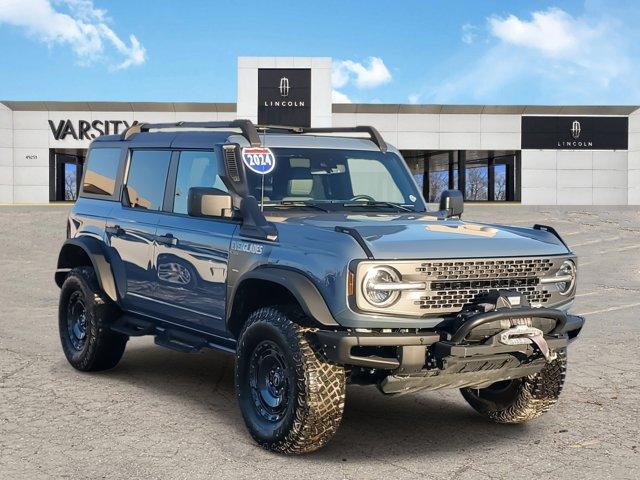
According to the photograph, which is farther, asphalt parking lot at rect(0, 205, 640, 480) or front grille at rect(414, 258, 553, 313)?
asphalt parking lot at rect(0, 205, 640, 480)

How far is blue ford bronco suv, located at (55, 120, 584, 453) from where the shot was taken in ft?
15.1

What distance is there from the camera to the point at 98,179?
7758 millimetres

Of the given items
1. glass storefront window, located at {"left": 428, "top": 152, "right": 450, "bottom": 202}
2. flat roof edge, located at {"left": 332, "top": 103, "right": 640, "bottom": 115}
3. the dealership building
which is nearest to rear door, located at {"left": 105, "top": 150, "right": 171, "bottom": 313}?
the dealership building

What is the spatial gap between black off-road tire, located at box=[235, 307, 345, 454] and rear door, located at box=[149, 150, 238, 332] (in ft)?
1.79

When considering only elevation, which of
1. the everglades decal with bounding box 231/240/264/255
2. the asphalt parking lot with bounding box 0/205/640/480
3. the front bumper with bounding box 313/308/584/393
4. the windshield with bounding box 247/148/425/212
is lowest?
the asphalt parking lot with bounding box 0/205/640/480

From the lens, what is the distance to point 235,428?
564 cm

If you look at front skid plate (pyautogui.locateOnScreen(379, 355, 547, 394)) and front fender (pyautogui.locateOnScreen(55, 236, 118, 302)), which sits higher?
front fender (pyautogui.locateOnScreen(55, 236, 118, 302))

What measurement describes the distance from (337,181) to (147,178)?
5.74 ft

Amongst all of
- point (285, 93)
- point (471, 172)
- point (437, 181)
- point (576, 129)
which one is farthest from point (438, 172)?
point (285, 93)

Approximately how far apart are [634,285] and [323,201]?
443 inches

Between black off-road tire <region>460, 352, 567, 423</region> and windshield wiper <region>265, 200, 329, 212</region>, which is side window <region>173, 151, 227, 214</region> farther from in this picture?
black off-road tire <region>460, 352, 567, 423</region>

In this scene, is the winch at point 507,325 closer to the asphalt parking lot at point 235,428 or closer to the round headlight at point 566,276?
the round headlight at point 566,276

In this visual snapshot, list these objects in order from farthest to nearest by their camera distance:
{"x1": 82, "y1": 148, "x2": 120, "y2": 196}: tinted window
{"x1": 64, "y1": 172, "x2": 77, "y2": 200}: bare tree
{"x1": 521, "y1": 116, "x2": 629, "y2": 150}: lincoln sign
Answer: {"x1": 64, "y1": 172, "x2": 77, "y2": 200}: bare tree → {"x1": 521, "y1": 116, "x2": 629, "y2": 150}: lincoln sign → {"x1": 82, "y1": 148, "x2": 120, "y2": 196}: tinted window

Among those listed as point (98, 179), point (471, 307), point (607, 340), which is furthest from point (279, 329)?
point (607, 340)
